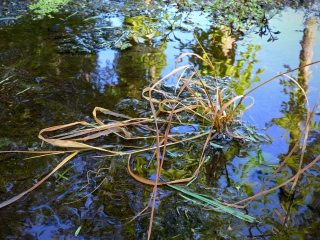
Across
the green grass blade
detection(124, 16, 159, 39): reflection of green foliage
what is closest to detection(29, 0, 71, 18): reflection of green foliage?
detection(124, 16, 159, 39): reflection of green foliage

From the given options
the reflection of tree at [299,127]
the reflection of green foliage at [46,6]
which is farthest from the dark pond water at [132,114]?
the reflection of green foliage at [46,6]

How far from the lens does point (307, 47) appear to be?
2.79m

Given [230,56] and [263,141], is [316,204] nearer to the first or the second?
[263,141]

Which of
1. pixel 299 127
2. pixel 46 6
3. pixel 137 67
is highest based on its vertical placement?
pixel 299 127

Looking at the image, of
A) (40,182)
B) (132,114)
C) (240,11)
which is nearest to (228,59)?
(132,114)

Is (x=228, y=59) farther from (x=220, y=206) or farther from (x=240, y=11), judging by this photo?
(x=220, y=206)

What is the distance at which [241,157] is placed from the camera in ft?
5.34

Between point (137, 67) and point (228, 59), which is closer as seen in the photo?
point (137, 67)

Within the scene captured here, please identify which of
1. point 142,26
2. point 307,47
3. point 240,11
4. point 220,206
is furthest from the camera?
point 240,11

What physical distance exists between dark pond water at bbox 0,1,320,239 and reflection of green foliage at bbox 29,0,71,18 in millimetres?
146

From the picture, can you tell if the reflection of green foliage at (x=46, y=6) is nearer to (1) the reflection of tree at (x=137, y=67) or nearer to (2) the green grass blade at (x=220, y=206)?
(1) the reflection of tree at (x=137, y=67)

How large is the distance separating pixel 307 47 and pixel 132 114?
5.58 ft

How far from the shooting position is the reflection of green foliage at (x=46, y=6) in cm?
354

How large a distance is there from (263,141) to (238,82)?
677 mm
